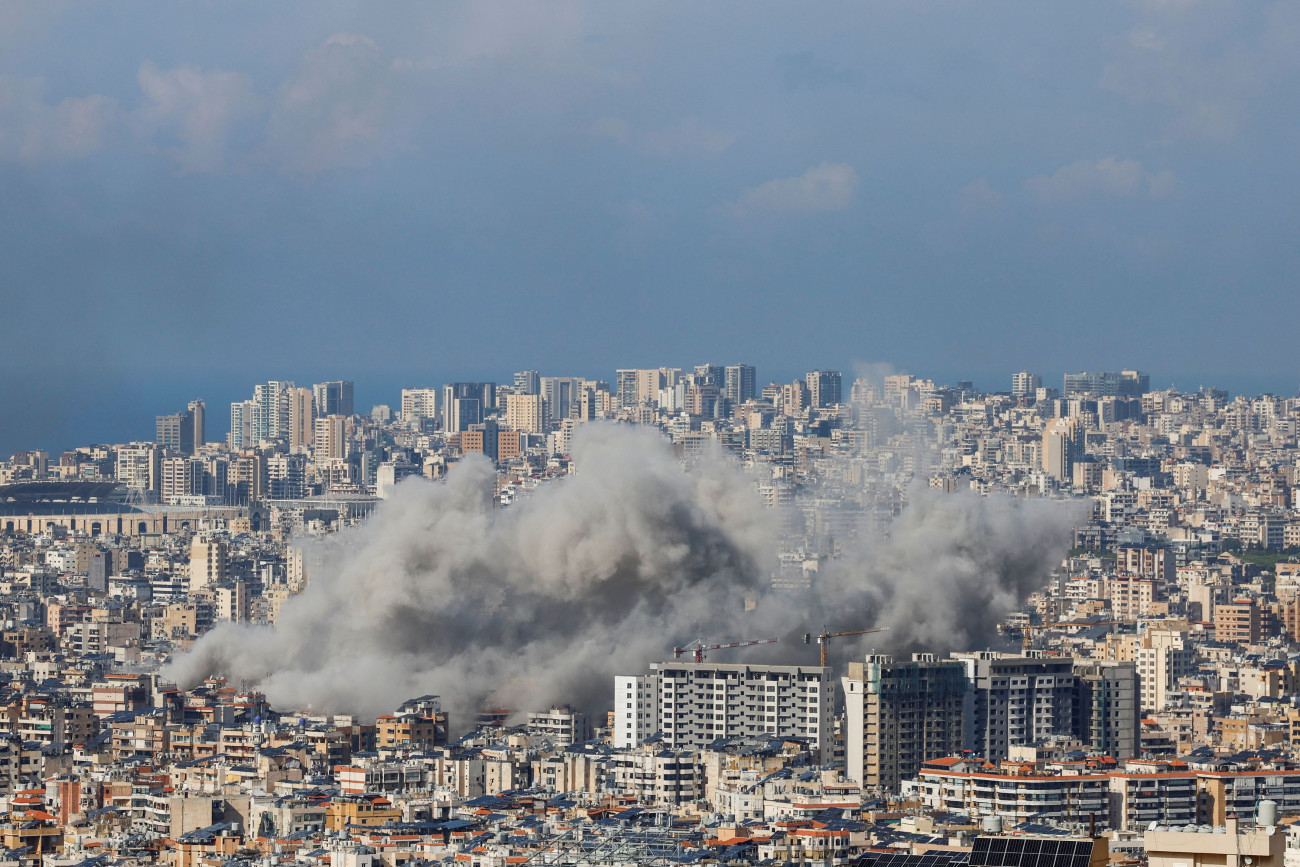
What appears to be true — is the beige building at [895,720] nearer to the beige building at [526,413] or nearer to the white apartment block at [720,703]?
the white apartment block at [720,703]

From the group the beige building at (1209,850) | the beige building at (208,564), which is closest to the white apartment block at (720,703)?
the beige building at (1209,850)

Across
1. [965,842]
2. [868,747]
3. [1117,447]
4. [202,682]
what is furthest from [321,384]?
[965,842]

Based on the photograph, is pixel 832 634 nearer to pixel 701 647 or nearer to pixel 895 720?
pixel 701 647

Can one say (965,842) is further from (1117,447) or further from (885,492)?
(1117,447)

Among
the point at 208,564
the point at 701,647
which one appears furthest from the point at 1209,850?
the point at 208,564

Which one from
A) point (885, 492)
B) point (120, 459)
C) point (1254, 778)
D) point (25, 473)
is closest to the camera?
point (1254, 778)

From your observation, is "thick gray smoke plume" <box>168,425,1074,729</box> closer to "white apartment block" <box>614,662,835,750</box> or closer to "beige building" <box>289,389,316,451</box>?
"white apartment block" <box>614,662,835,750</box>
